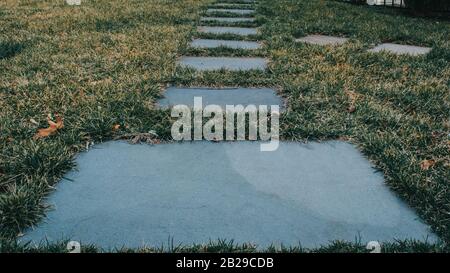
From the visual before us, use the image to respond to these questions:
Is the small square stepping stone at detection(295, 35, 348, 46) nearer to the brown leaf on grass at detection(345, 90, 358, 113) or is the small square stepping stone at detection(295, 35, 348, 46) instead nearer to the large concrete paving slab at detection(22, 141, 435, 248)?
the brown leaf on grass at detection(345, 90, 358, 113)

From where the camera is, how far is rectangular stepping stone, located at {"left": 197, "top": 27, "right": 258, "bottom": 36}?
580 cm

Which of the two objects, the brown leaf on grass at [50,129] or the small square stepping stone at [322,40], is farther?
the small square stepping stone at [322,40]

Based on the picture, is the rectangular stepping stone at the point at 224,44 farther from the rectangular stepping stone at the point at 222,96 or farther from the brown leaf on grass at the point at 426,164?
the brown leaf on grass at the point at 426,164

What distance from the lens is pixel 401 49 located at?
207 inches

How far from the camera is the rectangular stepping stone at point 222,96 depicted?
3.21 meters

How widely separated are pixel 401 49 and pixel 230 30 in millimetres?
2187

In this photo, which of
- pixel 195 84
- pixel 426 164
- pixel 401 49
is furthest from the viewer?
pixel 401 49

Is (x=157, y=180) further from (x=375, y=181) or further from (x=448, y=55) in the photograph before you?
(x=448, y=55)

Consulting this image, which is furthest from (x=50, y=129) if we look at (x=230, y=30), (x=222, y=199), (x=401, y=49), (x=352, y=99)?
(x=401, y=49)

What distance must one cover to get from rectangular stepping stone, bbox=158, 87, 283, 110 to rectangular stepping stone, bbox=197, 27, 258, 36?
7.84 feet

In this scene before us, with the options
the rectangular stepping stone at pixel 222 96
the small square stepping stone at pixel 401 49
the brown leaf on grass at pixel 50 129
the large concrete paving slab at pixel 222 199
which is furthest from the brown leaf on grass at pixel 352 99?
the brown leaf on grass at pixel 50 129

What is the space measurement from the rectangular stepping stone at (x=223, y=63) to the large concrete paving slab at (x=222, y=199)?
175cm

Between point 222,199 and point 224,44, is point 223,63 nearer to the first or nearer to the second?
point 224,44

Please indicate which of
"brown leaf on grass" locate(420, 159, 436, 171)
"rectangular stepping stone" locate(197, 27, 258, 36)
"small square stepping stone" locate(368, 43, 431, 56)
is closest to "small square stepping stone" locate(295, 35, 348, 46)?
"small square stepping stone" locate(368, 43, 431, 56)
